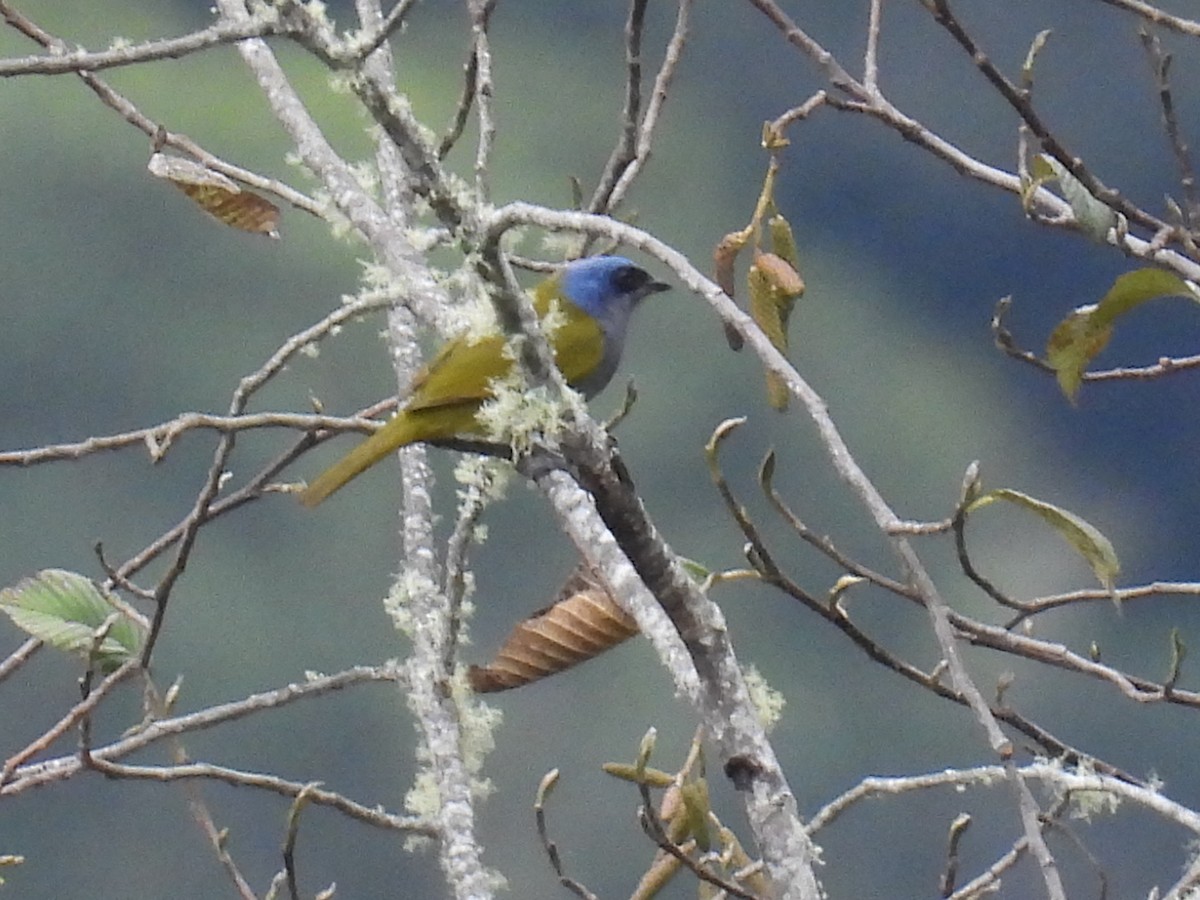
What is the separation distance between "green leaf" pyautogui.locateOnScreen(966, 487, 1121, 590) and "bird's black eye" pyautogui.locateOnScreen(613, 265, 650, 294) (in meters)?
1.00

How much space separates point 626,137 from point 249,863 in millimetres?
1911

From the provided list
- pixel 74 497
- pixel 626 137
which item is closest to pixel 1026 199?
pixel 626 137

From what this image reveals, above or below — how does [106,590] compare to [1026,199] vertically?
above

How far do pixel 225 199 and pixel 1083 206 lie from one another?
64 centimetres

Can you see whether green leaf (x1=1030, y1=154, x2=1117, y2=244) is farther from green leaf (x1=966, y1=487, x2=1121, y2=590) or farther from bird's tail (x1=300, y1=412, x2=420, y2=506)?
bird's tail (x1=300, y1=412, x2=420, y2=506)

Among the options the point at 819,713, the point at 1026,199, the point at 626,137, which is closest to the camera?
the point at 1026,199

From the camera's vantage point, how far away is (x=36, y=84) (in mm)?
3072

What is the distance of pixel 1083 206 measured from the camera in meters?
0.93

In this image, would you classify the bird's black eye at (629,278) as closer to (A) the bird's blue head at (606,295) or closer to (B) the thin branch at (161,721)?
(A) the bird's blue head at (606,295)

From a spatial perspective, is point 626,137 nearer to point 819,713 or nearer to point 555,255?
point 555,255

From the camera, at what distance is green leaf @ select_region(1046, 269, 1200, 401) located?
901mm

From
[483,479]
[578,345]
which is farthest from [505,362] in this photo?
[578,345]

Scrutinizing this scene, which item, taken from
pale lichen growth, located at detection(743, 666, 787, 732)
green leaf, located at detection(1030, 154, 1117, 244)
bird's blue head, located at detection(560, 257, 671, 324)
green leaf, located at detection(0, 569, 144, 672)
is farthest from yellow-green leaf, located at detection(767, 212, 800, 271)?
bird's blue head, located at detection(560, 257, 671, 324)

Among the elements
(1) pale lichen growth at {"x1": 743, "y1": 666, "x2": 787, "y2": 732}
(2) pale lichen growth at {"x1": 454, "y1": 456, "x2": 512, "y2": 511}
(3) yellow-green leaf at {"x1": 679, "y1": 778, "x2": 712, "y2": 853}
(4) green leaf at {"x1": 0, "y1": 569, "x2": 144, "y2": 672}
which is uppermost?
(4) green leaf at {"x1": 0, "y1": 569, "x2": 144, "y2": 672}
